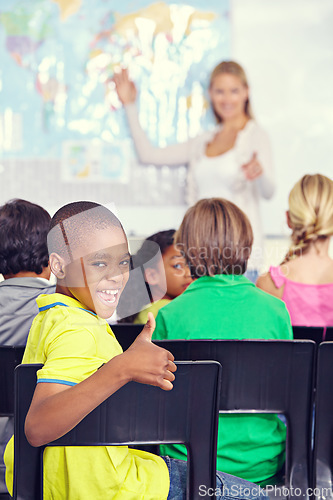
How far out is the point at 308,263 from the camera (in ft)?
6.30

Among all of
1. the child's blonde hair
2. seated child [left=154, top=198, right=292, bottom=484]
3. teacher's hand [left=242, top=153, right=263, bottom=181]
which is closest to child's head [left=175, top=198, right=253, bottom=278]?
seated child [left=154, top=198, right=292, bottom=484]

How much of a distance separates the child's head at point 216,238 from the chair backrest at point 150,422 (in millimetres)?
541

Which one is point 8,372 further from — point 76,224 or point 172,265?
point 172,265

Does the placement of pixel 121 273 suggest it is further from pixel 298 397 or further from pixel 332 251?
pixel 332 251

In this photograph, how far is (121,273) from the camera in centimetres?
92

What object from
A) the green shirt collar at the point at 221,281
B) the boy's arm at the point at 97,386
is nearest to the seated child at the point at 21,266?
the green shirt collar at the point at 221,281

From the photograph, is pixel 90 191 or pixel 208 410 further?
pixel 90 191

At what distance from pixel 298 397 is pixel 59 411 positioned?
0.51m

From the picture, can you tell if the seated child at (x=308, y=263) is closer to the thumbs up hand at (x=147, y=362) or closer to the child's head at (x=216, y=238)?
the child's head at (x=216, y=238)

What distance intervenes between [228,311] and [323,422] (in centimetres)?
33

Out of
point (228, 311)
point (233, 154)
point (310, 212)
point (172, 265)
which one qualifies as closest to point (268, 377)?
point (228, 311)

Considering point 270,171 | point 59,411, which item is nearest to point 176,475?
point 59,411

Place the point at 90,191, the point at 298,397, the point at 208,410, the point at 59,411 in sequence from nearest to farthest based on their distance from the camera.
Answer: the point at 59,411 < the point at 208,410 < the point at 298,397 < the point at 90,191

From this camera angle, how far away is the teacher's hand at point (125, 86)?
4.14 meters
